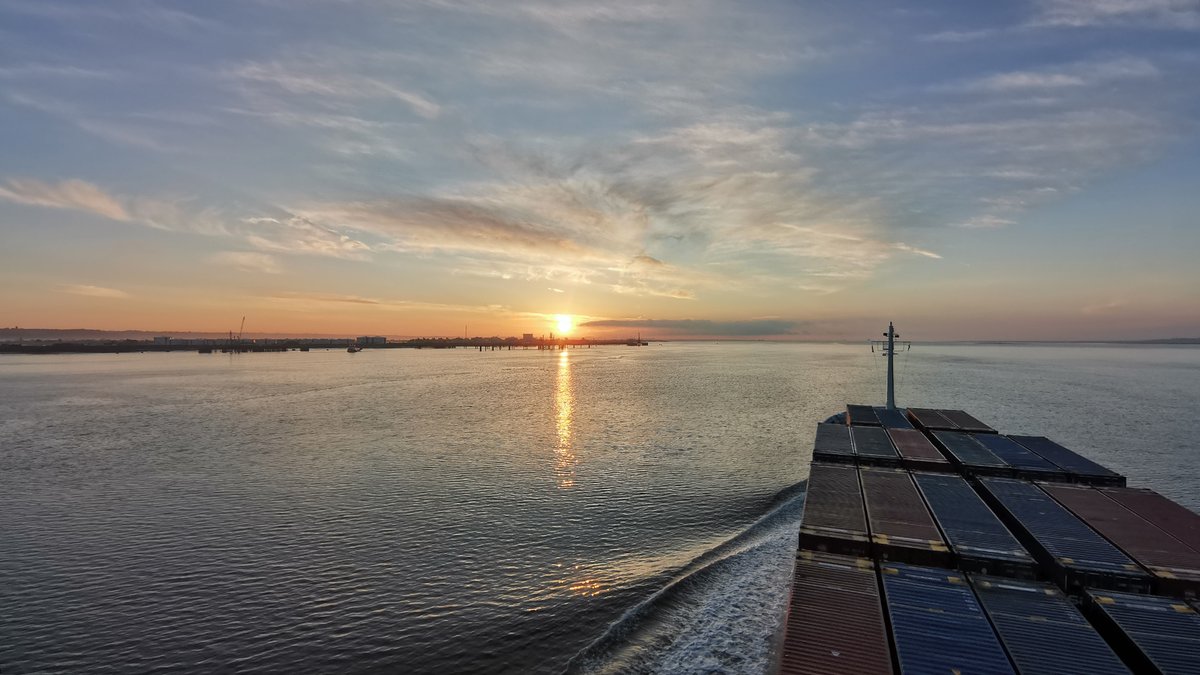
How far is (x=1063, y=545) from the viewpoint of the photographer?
16109 millimetres

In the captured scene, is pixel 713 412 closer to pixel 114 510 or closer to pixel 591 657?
pixel 591 657

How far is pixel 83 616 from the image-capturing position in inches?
683

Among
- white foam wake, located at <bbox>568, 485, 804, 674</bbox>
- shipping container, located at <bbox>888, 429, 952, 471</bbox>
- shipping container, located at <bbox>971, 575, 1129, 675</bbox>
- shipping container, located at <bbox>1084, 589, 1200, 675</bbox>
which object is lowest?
white foam wake, located at <bbox>568, 485, 804, 674</bbox>

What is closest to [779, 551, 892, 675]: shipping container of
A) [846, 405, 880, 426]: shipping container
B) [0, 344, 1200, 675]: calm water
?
[0, 344, 1200, 675]: calm water

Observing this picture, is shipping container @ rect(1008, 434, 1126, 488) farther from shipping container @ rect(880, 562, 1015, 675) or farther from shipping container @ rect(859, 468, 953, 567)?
shipping container @ rect(880, 562, 1015, 675)

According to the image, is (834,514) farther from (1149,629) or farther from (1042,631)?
(1149,629)

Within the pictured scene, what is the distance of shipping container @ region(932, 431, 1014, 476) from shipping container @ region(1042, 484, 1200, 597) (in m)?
3.84

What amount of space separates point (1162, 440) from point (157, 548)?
76.6 metres

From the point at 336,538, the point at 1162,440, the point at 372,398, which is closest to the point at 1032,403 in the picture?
the point at 1162,440

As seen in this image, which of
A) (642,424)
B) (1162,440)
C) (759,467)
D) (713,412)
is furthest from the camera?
(713,412)

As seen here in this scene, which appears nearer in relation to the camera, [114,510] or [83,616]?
[83,616]

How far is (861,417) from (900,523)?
29.5 meters

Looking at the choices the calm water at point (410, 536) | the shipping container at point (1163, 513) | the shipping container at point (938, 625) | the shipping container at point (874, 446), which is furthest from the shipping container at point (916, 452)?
the shipping container at point (938, 625)

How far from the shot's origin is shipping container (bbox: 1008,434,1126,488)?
24.6 metres
